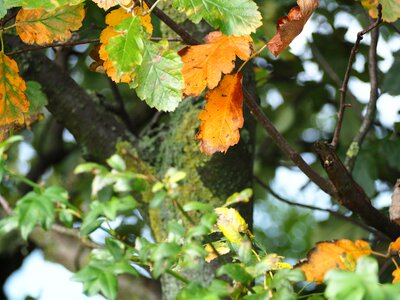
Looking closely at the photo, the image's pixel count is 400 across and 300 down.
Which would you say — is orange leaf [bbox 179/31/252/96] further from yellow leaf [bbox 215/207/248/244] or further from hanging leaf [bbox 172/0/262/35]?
yellow leaf [bbox 215/207/248/244]

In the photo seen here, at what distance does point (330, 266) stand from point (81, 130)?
633 millimetres

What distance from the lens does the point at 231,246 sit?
0.67m

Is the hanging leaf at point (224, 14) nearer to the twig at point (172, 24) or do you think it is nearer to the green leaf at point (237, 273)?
the twig at point (172, 24)

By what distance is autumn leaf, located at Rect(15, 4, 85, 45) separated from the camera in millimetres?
803

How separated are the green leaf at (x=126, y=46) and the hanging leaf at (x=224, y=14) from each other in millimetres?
54

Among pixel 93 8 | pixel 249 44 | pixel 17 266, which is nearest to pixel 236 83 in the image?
pixel 249 44

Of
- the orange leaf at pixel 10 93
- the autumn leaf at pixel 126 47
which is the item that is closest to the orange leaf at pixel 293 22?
the autumn leaf at pixel 126 47

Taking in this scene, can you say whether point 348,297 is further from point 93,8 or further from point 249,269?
point 93,8

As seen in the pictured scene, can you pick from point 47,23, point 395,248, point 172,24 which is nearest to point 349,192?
point 395,248

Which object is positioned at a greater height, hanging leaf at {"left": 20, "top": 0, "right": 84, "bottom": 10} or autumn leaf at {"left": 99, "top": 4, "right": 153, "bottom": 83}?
hanging leaf at {"left": 20, "top": 0, "right": 84, "bottom": 10}

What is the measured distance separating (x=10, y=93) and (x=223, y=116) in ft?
0.79

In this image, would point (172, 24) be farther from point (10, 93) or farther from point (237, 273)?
point (237, 273)

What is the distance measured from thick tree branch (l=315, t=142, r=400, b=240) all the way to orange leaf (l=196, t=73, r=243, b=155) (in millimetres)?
96

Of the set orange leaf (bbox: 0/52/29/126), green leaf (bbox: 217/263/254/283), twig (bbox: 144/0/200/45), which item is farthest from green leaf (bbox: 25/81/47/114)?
green leaf (bbox: 217/263/254/283)
